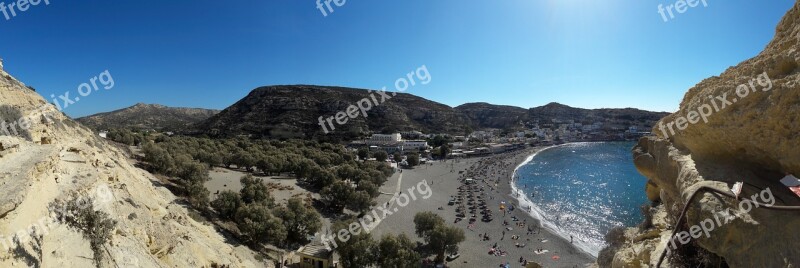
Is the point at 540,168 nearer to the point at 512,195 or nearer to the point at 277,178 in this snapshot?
the point at 512,195

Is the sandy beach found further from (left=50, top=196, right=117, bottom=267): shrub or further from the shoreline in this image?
(left=50, top=196, right=117, bottom=267): shrub

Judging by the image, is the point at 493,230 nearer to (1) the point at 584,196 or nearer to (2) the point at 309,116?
(1) the point at 584,196

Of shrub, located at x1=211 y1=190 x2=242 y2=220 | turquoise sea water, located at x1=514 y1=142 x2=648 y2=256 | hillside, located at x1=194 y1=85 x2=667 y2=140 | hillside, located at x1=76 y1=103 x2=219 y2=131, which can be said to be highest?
hillside, located at x1=76 y1=103 x2=219 y2=131

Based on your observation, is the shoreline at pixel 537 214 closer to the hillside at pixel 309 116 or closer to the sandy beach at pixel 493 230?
the sandy beach at pixel 493 230

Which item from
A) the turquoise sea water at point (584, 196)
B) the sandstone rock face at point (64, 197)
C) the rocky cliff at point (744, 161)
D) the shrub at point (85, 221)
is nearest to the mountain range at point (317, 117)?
the turquoise sea water at point (584, 196)

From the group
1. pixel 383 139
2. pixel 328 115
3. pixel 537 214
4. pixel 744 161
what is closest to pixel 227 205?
pixel 744 161

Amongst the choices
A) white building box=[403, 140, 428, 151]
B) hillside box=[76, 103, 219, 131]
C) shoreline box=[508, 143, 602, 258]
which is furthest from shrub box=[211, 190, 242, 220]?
hillside box=[76, 103, 219, 131]
